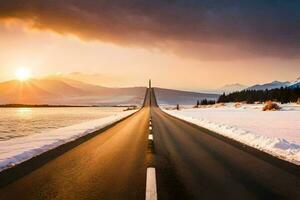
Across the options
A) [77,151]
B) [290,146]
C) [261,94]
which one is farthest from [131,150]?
[261,94]

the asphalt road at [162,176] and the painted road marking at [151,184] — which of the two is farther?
the asphalt road at [162,176]

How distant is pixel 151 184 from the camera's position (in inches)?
272

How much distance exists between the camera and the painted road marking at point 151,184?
5930 millimetres

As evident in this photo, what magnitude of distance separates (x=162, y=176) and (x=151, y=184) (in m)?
0.93

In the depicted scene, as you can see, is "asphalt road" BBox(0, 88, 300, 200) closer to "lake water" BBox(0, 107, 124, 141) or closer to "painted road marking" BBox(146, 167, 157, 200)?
"painted road marking" BBox(146, 167, 157, 200)

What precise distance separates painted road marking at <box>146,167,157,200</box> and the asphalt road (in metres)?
0.11

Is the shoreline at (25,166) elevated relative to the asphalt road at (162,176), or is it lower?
lower

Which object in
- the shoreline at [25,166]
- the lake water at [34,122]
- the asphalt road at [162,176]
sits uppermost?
the asphalt road at [162,176]

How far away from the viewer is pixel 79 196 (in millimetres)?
5973

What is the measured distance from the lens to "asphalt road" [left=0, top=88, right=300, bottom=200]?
6211mm

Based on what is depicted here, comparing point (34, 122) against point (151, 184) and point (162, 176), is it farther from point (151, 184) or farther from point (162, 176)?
point (151, 184)

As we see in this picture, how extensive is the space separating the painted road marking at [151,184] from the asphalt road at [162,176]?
0.34ft

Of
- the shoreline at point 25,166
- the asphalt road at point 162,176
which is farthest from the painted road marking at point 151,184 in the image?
the shoreline at point 25,166

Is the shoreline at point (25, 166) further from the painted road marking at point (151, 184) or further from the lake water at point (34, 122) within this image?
the lake water at point (34, 122)
